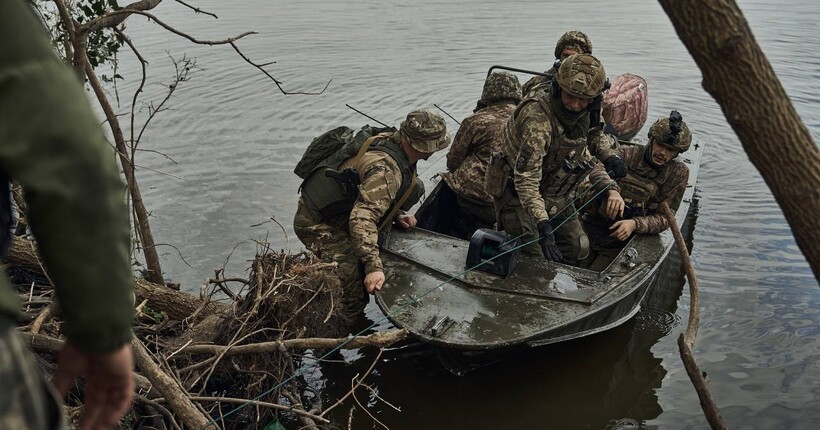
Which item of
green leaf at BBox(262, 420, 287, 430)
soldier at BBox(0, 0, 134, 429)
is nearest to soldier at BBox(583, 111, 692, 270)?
green leaf at BBox(262, 420, 287, 430)

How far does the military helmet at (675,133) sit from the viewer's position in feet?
23.0

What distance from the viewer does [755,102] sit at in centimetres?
236

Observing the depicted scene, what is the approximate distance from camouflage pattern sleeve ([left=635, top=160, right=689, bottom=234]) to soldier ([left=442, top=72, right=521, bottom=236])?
155 cm

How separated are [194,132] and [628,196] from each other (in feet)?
27.5

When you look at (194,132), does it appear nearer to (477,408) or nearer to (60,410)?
(477,408)

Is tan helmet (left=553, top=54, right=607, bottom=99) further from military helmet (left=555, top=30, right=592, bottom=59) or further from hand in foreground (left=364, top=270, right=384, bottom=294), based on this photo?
military helmet (left=555, top=30, right=592, bottom=59)

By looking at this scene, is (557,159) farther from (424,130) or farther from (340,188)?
(340,188)

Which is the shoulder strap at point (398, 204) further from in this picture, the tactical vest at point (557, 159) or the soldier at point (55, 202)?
the soldier at point (55, 202)

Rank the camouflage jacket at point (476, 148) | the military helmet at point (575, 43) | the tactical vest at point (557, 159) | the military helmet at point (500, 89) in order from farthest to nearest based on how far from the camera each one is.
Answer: the military helmet at point (575, 43), the military helmet at point (500, 89), the camouflage jacket at point (476, 148), the tactical vest at point (557, 159)

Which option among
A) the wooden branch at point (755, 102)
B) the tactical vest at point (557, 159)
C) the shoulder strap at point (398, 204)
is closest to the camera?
the wooden branch at point (755, 102)

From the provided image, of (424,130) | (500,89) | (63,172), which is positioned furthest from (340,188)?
(63,172)

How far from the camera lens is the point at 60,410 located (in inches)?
62.2

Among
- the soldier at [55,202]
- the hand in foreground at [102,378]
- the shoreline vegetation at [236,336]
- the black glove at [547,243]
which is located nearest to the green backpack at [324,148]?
the shoreline vegetation at [236,336]

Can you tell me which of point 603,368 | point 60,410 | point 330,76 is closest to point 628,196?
point 603,368
